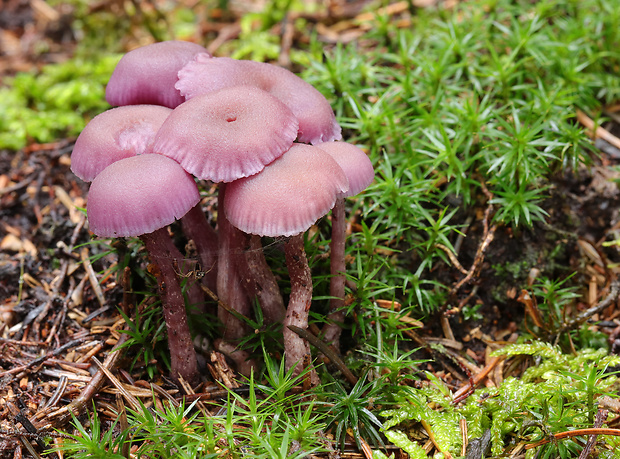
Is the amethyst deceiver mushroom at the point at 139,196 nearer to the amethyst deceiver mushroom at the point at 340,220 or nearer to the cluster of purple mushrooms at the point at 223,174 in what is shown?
the cluster of purple mushrooms at the point at 223,174

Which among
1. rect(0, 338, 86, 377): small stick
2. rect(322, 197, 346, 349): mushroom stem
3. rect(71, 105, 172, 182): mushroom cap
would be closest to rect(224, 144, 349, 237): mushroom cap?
rect(322, 197, 346, 349): mushroom stem

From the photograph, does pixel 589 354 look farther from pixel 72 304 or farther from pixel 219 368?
pixel 72 304

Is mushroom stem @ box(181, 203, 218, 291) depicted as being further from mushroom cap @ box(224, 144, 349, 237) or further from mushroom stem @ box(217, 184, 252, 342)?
mushroom cap @ box(224, 144, 349, 237)

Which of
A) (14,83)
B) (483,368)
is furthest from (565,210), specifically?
(14,83)

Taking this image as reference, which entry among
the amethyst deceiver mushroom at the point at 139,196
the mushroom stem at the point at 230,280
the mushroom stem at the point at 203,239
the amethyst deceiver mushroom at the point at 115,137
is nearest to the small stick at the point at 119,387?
the mushroom stem at the point at 230,280

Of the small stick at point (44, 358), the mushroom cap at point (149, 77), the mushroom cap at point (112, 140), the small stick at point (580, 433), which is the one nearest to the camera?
the small stick at point (580, 433)

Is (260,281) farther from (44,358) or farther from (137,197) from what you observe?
(44,358)

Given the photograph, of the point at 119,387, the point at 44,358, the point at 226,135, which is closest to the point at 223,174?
the point at 226,135
